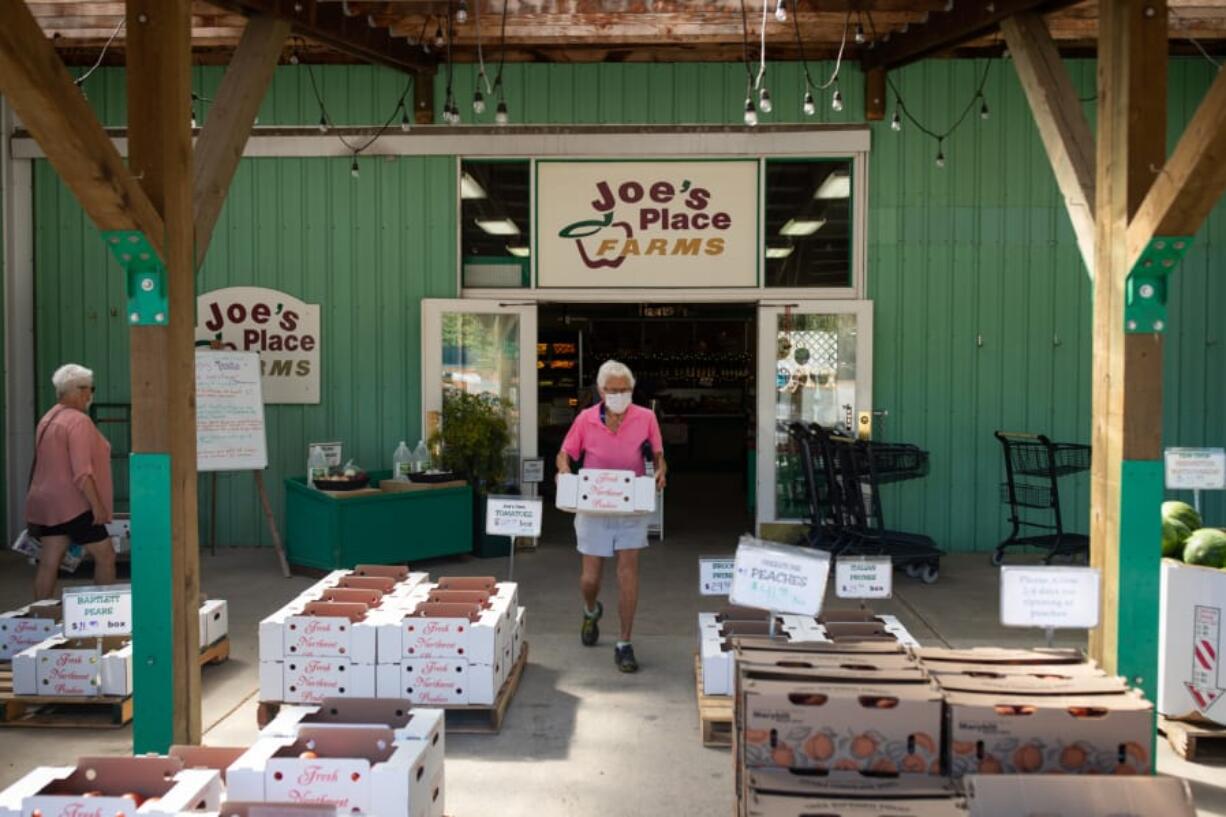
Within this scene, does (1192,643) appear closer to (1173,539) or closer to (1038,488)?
(1173,539)

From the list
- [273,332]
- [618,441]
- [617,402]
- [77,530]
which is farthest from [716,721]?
[273,332]

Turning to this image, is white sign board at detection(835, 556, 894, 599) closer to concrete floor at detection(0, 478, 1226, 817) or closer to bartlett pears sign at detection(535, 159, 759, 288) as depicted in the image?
concrete floor at detection(0, 478, 1226, 817)

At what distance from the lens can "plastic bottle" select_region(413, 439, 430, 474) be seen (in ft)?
29.8

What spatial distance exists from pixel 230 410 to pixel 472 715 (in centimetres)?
390

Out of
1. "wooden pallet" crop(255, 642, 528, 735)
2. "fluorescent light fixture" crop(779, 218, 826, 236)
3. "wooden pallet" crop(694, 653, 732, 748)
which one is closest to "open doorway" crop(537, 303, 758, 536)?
"fluorescent light fixture" crop(779, 218, 826, 236)

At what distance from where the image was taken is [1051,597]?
438 centimetres

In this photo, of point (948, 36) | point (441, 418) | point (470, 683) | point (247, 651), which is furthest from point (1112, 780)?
point (441, 418)

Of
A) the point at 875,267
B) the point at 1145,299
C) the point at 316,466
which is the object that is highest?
the point at 875,267

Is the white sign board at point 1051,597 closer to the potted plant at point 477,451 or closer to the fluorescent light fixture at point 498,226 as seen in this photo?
the potted plant at point 477,451

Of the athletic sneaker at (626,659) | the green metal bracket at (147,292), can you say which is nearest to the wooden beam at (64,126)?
the green metal bracket at (147,292)

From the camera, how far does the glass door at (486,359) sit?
9.62m

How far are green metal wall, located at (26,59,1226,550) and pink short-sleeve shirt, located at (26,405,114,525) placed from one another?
3237 millimetres

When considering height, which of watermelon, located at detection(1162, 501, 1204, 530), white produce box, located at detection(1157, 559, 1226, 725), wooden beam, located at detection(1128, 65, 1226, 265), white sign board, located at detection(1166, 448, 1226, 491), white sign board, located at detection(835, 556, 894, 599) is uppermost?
wooden beam, located at detection(1128, 65, 1226, 265)

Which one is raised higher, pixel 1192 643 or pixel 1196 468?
pixel 1196 468
